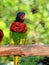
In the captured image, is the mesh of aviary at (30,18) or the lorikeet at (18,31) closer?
the lorikeet at (18,31)

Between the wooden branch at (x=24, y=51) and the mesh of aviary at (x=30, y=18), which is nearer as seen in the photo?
the wooden branch at (x=24, y=51)

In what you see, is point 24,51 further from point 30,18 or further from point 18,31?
point 30,18

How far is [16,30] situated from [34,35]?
104 centimetres

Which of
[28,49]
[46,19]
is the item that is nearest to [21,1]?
[46,19]

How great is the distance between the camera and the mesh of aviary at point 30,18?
99.7 inches

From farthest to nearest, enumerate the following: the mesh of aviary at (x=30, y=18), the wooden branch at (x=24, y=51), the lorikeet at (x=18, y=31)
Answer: the mesh of aviary at (x=30, y=18), the lorikeet at (x=18, y=31), the wooden branch at (x=24, y=51)

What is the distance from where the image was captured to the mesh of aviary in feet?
8.31

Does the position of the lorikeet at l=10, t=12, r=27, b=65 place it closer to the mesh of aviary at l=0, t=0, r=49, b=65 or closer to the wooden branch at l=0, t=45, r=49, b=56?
the wooden branch at l=0, t=45, r=49, b=56

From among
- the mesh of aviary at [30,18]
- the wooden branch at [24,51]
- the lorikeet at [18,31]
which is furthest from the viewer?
the mesh of aviary at [30,18]

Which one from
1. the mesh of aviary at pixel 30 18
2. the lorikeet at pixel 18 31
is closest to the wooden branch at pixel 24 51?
the lorikeet at pixel 18 31

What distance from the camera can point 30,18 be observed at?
2.59 m

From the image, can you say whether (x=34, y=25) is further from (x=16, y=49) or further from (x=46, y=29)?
(x=16, y=49)

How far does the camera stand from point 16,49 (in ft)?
4.84

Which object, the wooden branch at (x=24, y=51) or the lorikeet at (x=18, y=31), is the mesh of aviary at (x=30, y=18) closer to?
the lorikeet at (x=18, y=31)
